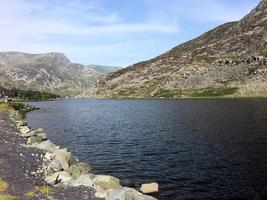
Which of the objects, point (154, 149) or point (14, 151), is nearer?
point (14, 151)

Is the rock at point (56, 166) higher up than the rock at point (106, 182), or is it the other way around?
the rock at point (56, 166)

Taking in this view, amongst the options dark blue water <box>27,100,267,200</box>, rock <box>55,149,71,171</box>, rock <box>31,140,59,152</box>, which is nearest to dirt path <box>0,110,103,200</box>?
rock <box>55,149,71,171</box>

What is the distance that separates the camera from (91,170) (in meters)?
49.9

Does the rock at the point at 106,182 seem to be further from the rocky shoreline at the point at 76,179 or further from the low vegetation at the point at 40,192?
the low vegetation at the point at 40,192

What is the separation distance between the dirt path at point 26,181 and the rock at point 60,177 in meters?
0.88

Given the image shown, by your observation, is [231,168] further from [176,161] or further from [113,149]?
[113,149]

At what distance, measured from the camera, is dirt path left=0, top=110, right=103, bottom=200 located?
31.6m

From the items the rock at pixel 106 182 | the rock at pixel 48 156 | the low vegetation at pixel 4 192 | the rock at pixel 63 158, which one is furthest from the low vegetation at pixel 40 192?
the rock at pixel 48 156

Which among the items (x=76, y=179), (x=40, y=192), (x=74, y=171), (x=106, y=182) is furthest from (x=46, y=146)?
(x=40, y=192)

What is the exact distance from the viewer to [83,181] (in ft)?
121

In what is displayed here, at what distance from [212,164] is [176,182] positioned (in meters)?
9.95

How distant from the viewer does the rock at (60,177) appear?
123 feet

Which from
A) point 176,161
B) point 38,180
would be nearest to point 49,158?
point 38,180

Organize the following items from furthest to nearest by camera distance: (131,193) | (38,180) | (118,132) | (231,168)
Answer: (118,132), (231,168), (38,180), (131,193)
